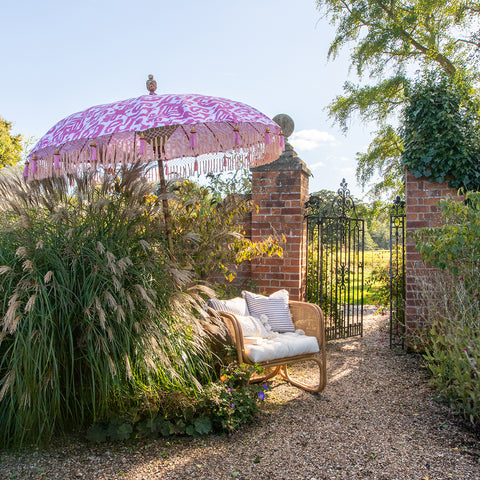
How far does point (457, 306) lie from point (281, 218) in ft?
6.83

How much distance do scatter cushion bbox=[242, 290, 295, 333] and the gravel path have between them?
0.65 meters

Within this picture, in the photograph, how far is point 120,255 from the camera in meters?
2.72

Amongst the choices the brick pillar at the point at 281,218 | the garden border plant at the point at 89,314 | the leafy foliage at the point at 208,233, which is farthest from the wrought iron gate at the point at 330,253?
the garden border plant at the point at 89,314

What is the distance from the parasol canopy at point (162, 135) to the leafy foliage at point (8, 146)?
26.4 feet

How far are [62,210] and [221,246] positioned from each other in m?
1.88

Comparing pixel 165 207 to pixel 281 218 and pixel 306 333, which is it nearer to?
pixel 306 333

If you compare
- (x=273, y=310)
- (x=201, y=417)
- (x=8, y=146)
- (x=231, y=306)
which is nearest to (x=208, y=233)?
(x=231, y=306)

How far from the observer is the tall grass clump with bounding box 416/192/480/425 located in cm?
291

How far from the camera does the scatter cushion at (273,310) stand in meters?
3.88

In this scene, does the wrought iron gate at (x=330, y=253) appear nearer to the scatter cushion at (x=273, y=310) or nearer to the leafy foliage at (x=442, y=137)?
the leafy foliage at (x=442, y=137)

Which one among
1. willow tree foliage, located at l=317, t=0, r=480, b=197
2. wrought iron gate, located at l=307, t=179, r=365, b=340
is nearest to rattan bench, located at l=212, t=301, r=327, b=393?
wrought iron gate, located at l=307, t=179, r=365, b=340

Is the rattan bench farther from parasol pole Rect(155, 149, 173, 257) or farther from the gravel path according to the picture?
parasol pole Rect(155, 149, 173, 257)

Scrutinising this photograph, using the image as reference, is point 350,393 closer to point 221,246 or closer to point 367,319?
point 221,246

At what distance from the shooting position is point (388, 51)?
10.1 meters
